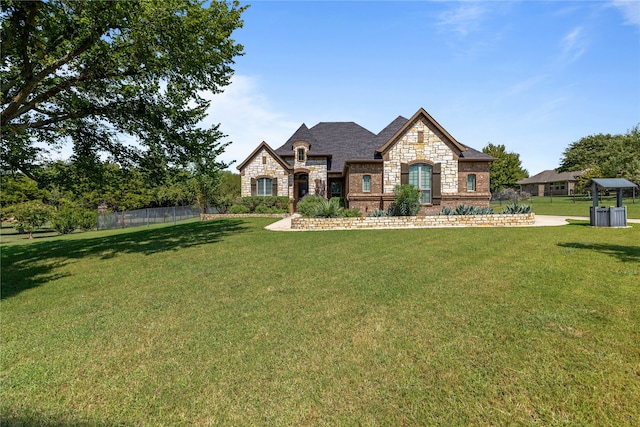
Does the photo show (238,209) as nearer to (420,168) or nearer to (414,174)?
(414,174)

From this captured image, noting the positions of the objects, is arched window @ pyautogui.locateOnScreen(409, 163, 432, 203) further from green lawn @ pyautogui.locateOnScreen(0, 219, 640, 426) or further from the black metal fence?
the black metal fence

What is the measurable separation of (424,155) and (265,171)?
14.6 m

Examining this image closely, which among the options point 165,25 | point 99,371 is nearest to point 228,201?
point 165,25

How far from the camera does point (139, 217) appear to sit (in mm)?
27828

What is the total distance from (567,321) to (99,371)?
229 inches

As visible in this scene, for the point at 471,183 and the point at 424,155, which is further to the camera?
the point at 471,183

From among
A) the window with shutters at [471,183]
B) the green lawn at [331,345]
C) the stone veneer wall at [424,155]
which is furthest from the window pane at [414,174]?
the green lawn at [331,345]

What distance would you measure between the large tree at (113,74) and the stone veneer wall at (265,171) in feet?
46.4

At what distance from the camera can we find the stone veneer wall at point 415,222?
15531 mm

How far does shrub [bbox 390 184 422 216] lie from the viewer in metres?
16.9

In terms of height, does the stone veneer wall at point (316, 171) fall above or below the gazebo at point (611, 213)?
above

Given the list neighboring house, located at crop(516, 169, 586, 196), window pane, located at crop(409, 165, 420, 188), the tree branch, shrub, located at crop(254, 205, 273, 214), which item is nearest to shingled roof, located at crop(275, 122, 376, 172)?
shrub, located at crop(254, 205, 273, 214)

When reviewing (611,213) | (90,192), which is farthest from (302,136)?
(611,213)

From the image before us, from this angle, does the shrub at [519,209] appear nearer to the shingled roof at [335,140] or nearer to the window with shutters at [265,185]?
the shingled roof at [335,140]
